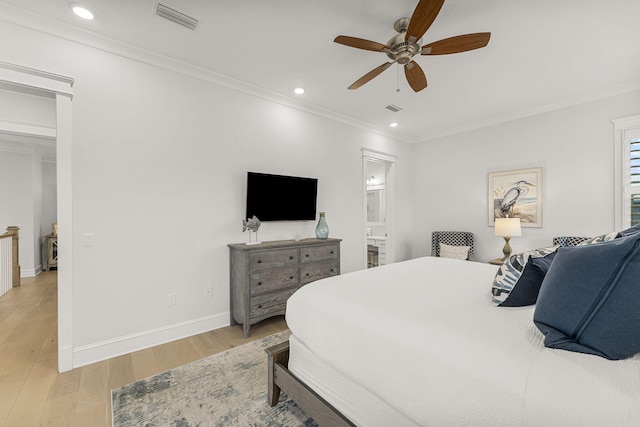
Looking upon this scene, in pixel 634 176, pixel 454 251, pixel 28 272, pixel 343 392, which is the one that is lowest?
pixel 28 272

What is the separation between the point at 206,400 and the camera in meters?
1.87

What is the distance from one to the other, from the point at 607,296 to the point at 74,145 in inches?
134

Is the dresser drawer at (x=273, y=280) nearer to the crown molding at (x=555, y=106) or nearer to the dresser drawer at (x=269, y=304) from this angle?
the dresser drawer at (x=269, y=304)

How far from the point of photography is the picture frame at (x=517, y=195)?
402 cm

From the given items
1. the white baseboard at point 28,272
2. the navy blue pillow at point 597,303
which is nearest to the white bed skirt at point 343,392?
the navy blue pillow at point 597,303

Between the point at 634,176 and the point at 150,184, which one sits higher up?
the point at 634,176

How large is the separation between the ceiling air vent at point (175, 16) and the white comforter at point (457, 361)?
229 centimetres

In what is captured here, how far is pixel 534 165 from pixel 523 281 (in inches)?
139

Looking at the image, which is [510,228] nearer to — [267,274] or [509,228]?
[509,228]

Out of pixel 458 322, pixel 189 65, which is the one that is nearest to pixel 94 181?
pixel 189 65

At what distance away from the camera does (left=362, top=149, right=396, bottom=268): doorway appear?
4.88 m

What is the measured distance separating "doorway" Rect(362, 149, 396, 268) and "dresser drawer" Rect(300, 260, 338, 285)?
119 cm

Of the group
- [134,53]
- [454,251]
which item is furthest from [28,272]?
[454,251]

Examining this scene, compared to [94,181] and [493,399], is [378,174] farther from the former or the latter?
[493,399]
